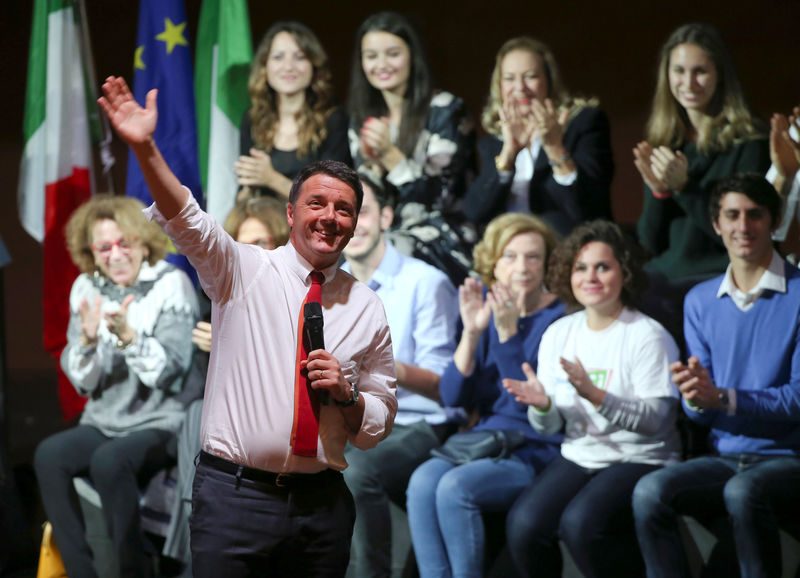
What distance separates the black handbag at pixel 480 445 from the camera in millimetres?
3562

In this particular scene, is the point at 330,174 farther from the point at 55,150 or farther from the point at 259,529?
the point at 55,150

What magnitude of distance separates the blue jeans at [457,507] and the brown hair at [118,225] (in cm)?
158

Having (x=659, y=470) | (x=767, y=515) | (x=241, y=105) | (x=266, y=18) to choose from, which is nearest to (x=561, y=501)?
(x=659, y=470)

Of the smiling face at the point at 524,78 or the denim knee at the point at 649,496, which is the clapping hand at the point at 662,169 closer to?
the smiling face at the point at 524,78

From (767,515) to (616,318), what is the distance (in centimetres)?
84

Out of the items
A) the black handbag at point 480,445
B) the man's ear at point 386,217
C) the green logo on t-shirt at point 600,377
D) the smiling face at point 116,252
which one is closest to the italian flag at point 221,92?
the smiling face at point 116,252

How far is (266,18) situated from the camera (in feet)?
18.1

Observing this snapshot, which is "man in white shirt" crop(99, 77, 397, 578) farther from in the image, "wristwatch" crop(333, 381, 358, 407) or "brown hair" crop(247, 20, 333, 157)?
"brown hair" crop(247, 20, 333, 157)

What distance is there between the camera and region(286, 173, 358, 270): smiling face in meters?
2.10

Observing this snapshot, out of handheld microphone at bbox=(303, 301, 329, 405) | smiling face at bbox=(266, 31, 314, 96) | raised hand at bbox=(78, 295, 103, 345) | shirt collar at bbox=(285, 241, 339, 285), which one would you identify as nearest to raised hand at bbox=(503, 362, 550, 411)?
shirt collar at bbox=(285, 241, 339, 285)

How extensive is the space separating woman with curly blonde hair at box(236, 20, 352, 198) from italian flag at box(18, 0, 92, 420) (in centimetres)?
100

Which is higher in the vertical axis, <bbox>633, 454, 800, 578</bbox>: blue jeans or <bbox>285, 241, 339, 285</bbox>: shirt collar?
<bbox>285, 241, 339, 285</bbox>: shirt collar

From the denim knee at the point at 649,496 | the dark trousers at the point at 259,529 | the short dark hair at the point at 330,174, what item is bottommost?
the denim knee at the point at 649,496

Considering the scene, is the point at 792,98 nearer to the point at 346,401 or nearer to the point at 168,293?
the point at 168,293
